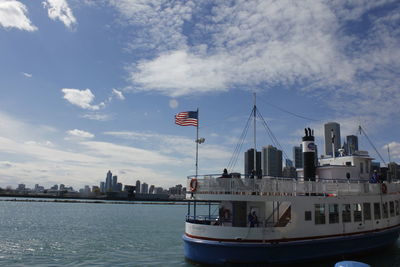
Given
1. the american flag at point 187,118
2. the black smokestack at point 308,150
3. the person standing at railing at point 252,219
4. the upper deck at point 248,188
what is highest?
the american flag at point 187,118

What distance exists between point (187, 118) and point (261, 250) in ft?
32.3

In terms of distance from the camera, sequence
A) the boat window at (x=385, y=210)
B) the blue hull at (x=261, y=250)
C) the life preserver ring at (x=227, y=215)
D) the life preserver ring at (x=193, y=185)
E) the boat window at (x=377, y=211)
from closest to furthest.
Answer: the blue hull at (x=261, y=250)
the life preserver ring at (x=193, y=185)
the life preserver ring at (x=227, y=215)
the boat window at (x=377, y=211)
the boat window at (x=385, y=210)

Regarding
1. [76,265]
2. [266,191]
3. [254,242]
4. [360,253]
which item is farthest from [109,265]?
[360,253]

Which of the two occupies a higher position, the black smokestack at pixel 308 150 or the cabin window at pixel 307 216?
the black smokestack at pixel 308 150

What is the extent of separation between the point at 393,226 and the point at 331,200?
8813 mm

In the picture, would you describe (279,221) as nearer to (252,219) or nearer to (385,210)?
(252,219)

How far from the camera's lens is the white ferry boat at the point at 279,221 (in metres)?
15.8

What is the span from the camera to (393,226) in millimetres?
23312

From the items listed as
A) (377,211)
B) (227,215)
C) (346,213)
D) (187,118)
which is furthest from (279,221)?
(377,211)

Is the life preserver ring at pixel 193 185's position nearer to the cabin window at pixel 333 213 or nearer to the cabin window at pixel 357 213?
the cabin window at pixel 333 213

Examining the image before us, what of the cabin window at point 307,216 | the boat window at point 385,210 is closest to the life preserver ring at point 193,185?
the cabin window at point 307,216

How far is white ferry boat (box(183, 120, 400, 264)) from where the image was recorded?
15766mm

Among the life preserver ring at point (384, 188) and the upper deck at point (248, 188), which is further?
the life preserver ring at point (384, 188)

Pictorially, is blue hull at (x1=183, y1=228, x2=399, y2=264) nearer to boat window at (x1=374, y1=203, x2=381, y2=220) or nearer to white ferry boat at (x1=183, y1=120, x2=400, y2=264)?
white ferry boat at (x1=183, y1=120, x2=400, y2=264)
